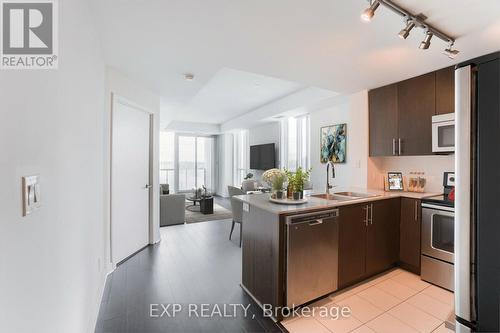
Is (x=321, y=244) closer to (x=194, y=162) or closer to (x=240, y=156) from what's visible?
(x=240, y=156)

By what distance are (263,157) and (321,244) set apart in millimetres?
4683

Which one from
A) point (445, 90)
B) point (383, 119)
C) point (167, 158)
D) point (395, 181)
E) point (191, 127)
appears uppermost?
point (191, 127)

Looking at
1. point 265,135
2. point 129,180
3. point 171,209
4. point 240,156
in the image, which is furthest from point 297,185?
point 240,156

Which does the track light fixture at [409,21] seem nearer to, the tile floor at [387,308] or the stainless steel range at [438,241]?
the stainless steel range at [438,241]

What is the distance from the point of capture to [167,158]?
8836mm

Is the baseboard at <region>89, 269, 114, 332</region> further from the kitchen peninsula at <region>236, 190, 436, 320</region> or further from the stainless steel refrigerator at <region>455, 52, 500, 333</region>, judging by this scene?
the stainless steel refrigerator at <region>455, 52, 500, 333</region>

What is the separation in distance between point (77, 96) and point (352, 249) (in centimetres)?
267

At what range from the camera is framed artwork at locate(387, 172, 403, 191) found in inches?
132

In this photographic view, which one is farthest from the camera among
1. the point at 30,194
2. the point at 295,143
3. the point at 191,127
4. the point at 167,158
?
the point at 167,158

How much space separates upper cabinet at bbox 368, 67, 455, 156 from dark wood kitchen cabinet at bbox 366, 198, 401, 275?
774mm

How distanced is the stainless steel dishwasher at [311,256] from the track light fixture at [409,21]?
5.00 ft

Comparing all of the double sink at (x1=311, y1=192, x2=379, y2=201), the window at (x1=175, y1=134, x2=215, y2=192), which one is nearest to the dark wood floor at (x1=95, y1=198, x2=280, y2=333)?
the double sink at (x1=311, y1=192, x2=379, y2=201)

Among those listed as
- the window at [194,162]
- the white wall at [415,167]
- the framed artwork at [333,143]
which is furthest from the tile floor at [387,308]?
the window at [194,162]

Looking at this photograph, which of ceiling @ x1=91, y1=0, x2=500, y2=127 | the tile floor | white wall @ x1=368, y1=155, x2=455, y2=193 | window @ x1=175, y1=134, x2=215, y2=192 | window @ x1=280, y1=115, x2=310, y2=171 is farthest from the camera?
window @ x1=175, y1=134, x2=215, y2=192
